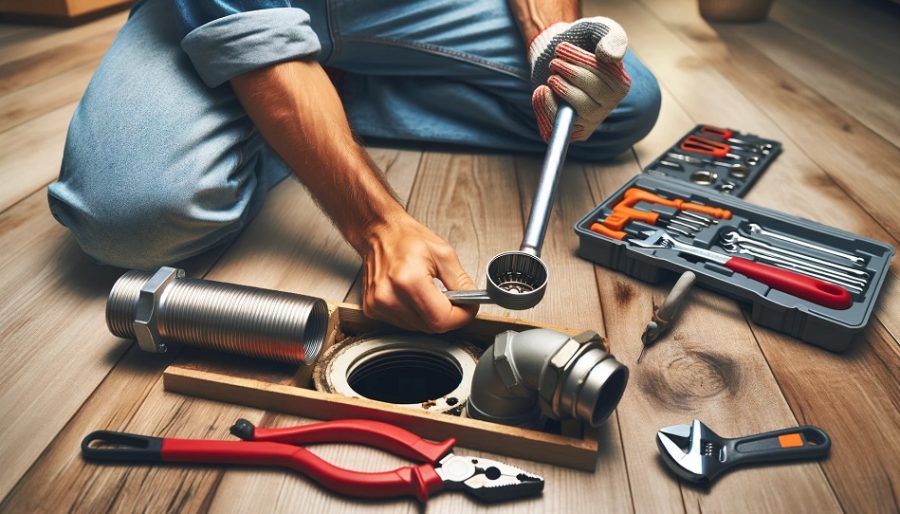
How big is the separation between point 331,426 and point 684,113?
1414 millimetres

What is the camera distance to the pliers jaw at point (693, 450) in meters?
0.81

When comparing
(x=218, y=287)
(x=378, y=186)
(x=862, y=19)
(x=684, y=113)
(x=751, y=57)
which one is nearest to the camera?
(x=218, y=287)

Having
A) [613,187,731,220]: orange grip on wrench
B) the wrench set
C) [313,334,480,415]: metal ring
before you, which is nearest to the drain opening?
[313,334,480,415]: metal ring

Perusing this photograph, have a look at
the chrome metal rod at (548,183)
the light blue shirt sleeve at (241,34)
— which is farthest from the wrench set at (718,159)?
the light blue shirt sleeve at (241,34)

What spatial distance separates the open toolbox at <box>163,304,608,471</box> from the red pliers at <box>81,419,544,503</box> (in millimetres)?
20

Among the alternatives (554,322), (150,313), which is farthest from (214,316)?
(554,322)

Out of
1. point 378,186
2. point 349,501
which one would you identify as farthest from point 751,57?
point 349,501

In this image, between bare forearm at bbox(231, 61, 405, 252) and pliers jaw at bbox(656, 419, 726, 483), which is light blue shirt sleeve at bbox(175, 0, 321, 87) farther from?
pliers jaw at bbox(656, 419, 726, 483)

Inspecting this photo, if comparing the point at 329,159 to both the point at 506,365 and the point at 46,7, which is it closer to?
the point at 506,365

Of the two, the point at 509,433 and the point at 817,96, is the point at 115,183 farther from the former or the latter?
the point at 817,96

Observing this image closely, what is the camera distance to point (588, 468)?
32.3 inches

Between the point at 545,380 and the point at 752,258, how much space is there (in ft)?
1.87

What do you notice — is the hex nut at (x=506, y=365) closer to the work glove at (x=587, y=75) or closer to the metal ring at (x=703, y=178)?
the work glove at (x=587, y=75)

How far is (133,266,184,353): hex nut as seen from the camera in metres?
0.93
